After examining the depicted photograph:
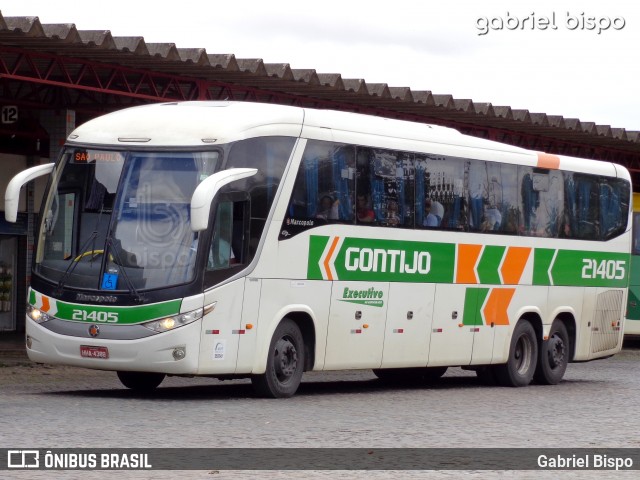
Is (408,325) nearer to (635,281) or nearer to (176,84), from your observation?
(176,84)

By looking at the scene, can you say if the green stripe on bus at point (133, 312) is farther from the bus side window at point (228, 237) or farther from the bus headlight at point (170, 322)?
the bus side window at point (228, 237)

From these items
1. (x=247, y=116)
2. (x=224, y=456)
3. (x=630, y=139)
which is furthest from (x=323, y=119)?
(x=630, y=139)

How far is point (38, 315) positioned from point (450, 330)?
20.7 ft

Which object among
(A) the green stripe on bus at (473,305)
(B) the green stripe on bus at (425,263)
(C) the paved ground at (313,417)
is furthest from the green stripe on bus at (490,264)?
(C) the paved ground at (313,417)

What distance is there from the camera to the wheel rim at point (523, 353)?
2270 centimetres

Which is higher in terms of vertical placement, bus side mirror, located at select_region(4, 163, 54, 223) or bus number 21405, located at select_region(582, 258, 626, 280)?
bus side mirror, located at select_region(4, 163, 54, 223)

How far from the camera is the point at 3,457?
1100 cm

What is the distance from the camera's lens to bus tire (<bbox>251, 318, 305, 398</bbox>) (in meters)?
17.3

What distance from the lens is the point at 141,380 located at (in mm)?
18625

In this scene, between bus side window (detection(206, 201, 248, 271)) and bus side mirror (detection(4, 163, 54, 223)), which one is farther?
bus side mirror (detection(4, 163, 54, 223))

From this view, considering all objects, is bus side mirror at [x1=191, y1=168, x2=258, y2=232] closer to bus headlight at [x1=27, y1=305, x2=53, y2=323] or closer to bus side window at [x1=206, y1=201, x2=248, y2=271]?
bus side window at [x1=206, y1=201, x2=248, y2=271]

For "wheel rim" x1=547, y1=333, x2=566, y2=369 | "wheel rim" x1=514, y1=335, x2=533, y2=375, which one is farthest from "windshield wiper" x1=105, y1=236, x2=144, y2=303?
"wheel rim" x1=547, y1=333, x2=566, y2=369

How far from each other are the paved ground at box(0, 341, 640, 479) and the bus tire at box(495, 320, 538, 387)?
0.48m

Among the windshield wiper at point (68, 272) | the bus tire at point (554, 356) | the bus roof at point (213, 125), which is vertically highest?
the bus roof at point (213, 125)
